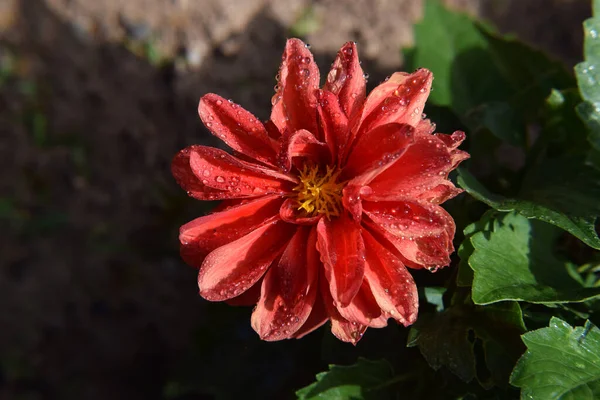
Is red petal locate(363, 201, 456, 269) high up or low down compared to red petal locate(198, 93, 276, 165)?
down

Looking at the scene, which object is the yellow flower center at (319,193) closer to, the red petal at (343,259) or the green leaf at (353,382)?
the red petal at (343,259)

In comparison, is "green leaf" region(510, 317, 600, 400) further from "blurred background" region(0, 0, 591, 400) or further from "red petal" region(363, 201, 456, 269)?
"blurred background" region(0, 0, 591, 400)

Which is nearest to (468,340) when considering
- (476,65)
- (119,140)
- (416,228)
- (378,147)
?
(416,228)

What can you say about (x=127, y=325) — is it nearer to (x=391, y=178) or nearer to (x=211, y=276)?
(x=211, y=276)

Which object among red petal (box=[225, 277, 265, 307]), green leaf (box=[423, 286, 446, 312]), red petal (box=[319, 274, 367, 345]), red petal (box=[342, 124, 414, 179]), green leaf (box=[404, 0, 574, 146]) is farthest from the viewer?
green leaf (box=[404, 0, 574, 146])

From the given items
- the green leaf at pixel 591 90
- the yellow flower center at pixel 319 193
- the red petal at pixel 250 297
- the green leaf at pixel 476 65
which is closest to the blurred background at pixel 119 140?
the green leaf at pixel 476 65

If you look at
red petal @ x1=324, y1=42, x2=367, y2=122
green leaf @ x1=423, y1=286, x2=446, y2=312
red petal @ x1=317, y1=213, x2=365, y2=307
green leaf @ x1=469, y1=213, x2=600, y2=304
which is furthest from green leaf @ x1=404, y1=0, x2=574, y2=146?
red petal @ x1=317, y1=213, x2=365, y2=307

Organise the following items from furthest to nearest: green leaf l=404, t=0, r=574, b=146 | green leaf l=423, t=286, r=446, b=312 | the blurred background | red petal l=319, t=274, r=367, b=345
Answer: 1. the blurred background
2. green leaf l=404, t=0, r=574, b=146
3. green leaf l=423, t=286, r=446, b=312
4. red petal l=319, t=274, r=367, b=345
